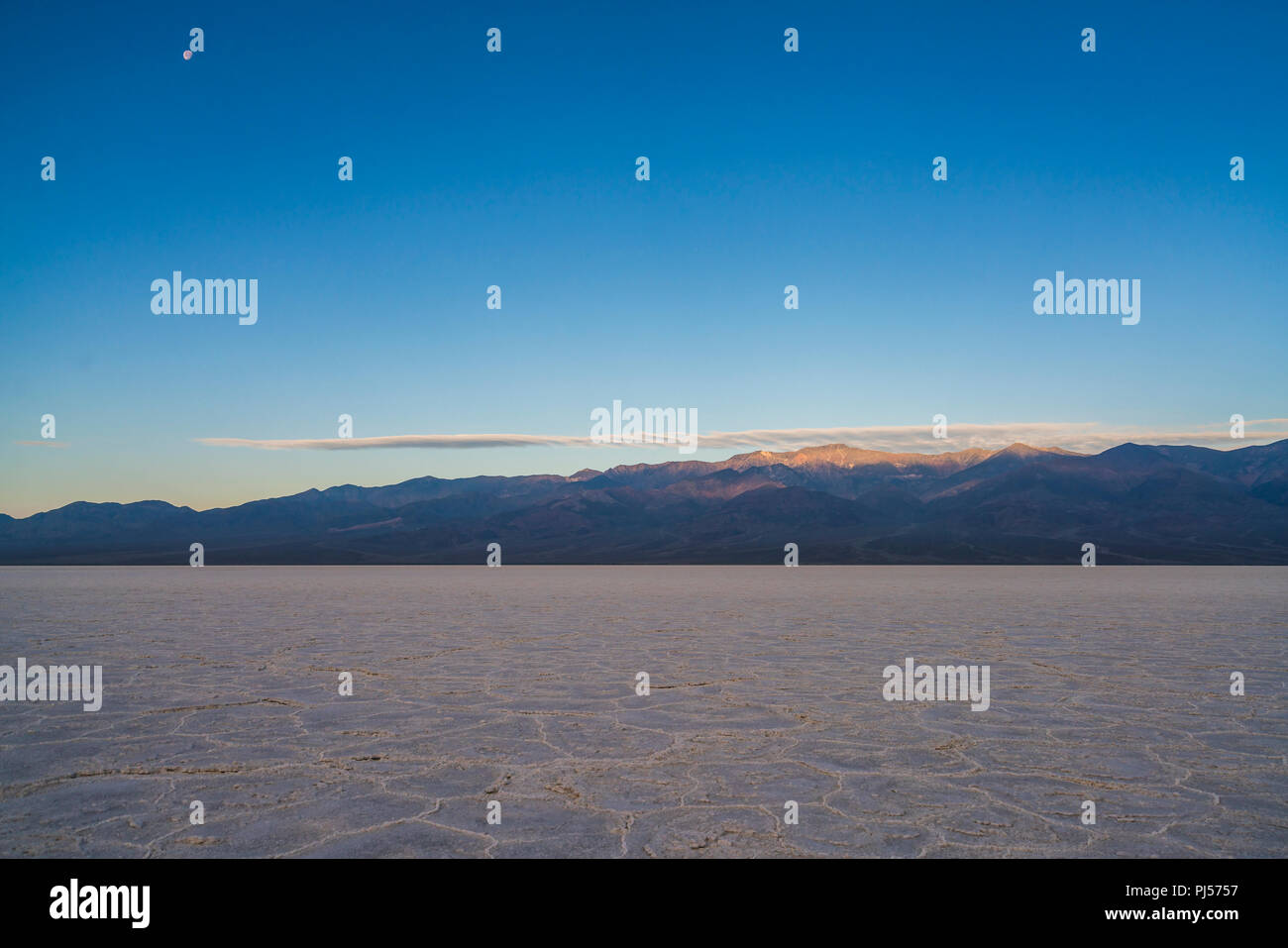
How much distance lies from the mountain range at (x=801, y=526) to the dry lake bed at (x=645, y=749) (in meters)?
62.5

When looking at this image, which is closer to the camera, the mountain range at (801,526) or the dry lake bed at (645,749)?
the dry lake bed at (645,749)

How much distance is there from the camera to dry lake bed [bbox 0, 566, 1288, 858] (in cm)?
341

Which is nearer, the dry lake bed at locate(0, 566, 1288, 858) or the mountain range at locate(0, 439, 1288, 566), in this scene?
the dry lake bed at locate(0, 566, 1288, 858)

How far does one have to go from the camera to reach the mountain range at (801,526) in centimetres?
7856

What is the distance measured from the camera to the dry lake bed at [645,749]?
3.41 meters

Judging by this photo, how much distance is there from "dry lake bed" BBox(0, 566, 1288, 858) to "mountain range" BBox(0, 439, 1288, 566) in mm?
62521

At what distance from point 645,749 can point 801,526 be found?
101 m

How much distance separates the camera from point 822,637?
1071cm

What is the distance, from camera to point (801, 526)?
341 ft
